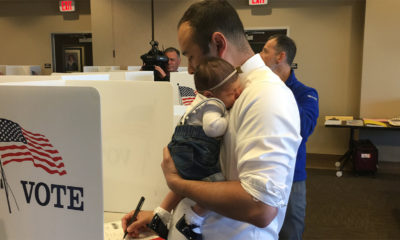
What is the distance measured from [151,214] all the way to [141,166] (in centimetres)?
25

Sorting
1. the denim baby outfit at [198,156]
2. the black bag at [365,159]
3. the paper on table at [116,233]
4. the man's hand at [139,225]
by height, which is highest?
the denim baby outfit at [198,156]

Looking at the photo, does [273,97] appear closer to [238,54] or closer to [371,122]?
[238,54]

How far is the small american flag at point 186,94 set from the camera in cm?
246

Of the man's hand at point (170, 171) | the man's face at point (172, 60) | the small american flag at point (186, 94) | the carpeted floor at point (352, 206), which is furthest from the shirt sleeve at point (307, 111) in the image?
the man's face at point (172, 60)

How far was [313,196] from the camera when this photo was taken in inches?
165

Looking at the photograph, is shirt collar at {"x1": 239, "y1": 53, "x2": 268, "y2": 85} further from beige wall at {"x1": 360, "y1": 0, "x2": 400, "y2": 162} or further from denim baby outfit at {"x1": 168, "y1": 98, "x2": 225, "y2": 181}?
beige wall at {"x1": 360, "y1": 0, "x2": 400, "y2": 162}

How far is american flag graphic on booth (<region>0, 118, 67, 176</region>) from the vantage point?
0.86 m

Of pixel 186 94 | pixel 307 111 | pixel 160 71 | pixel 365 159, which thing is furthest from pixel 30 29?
pixel 307 111

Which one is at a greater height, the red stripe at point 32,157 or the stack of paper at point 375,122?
the red stripe at point 32,157

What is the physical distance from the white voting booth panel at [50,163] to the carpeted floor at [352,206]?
2742 mm

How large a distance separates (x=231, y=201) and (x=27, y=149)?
20.2 inches

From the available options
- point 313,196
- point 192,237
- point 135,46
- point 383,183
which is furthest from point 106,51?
point 192,237

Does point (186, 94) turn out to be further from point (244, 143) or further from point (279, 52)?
point (244, 143)

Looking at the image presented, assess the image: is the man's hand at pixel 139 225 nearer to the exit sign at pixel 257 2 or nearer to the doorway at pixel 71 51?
the exit sign at pixel 257 2
